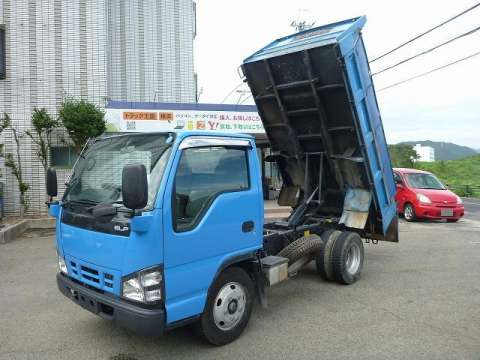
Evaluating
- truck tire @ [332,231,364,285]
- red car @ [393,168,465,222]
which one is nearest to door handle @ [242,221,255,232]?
truck tire @ [332,231,364,285]

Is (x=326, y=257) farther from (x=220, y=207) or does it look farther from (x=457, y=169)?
(x=457, y=169)

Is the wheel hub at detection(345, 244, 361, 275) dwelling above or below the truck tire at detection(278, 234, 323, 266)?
below

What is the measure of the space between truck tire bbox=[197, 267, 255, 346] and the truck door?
0.20 meters

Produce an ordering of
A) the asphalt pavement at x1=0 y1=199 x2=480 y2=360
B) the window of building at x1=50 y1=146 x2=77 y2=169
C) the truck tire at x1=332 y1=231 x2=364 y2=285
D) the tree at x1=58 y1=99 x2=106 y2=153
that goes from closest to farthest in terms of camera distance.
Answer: the asphalt pavement at x1=0 y1=199 x2=480 y2=360 < the truck tire at x1=332 y1=231 x2=364 y2=285 < the tree at x1=58 y1=99 x2=106 y2=153 < the window of building at x1=50 y1=146 x2=77 y2=169

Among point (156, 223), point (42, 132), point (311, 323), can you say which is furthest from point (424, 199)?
point (42, 132)

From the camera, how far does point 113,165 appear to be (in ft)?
13.0

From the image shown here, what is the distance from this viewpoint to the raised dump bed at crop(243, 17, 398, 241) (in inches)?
220

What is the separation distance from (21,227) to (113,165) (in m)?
8.40

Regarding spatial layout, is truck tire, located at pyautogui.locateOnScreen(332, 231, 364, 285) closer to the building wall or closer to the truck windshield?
the truck windshield

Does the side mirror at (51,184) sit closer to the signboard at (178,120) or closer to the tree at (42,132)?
the signboard at (178,120)

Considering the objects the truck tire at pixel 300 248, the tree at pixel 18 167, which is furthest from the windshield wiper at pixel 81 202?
the tree at pixel 18 167

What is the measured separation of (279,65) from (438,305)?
3.91 metres

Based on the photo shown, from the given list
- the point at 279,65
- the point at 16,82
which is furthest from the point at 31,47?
the point at 279,65

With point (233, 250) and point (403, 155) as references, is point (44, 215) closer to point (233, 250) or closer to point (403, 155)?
point (233, 250)
